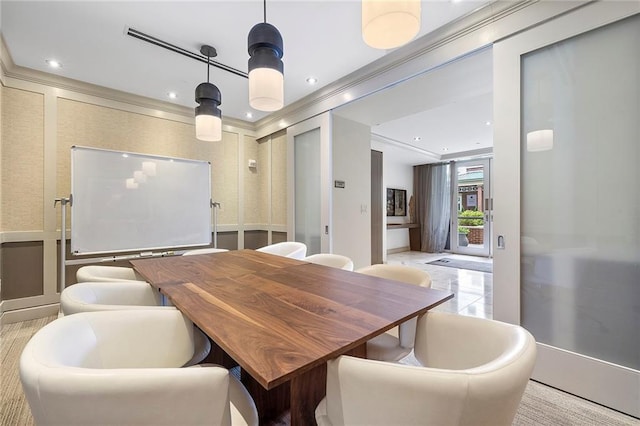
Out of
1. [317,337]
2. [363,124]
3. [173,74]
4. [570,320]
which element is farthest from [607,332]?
[173,74]

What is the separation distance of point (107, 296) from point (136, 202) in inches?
89.6

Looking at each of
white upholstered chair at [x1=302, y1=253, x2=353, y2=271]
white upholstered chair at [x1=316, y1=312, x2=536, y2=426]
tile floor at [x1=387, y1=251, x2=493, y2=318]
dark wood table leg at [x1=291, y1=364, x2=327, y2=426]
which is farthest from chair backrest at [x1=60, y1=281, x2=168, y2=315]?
tile floor at [x1=387, y1=251, x2=493, y2=318]

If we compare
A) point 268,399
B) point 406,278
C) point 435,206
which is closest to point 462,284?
point 406,278

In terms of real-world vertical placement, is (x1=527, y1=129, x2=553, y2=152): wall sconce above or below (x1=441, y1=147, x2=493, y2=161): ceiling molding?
below

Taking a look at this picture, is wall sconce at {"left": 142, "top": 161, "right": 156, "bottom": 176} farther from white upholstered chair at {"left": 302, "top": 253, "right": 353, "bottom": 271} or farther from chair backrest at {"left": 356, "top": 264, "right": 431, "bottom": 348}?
chair backrest at {"left": 356, "top": 264, "right": 431, "bottom": 348}

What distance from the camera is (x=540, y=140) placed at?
6.23 feet

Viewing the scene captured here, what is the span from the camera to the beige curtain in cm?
747

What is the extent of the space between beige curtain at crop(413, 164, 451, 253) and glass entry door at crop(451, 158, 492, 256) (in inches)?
7.8

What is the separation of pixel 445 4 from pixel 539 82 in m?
0.90

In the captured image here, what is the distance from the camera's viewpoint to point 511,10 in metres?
1.95

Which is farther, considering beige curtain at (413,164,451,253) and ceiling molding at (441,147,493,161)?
beige curtain at (413,164,451,253)

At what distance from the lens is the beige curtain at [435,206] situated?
7.47 m

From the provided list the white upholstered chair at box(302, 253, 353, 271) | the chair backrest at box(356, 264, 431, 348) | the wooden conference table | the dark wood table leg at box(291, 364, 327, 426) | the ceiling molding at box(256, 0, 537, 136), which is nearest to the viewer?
the wooden conference table

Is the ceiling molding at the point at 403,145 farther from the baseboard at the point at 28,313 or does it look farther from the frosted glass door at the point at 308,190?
the baseboard at the point at 28,313
